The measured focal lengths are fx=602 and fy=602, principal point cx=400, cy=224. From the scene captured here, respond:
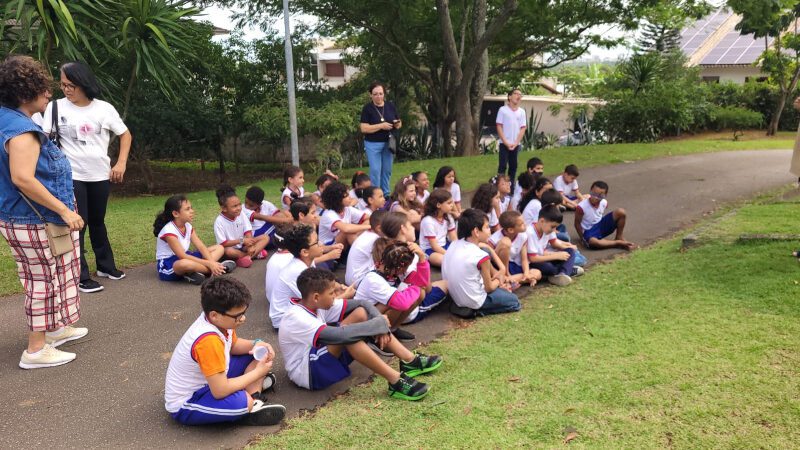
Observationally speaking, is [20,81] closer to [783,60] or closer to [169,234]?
[169,234]

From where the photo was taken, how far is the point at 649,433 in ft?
10.1

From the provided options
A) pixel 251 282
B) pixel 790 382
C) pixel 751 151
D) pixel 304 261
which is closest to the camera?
pixel 790 382

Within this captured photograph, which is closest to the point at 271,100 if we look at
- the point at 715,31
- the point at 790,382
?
the point at 790,382

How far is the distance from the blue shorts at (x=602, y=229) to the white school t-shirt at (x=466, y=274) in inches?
109

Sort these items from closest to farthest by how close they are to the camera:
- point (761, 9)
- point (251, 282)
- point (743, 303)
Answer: point (743, 303) < point (251, 282) < point (761, 9)

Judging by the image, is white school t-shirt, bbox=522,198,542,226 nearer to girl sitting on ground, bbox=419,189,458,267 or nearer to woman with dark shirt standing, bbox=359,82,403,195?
girl sitting on ground, bbox=419,189,458,267

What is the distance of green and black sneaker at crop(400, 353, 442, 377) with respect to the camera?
397cm

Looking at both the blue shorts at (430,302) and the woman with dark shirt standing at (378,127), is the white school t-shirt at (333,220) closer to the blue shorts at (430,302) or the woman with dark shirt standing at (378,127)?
the blue shorts at (430,302)

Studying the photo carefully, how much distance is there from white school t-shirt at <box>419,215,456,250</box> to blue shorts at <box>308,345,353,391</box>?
8.08 feet

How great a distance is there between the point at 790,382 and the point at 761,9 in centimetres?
879

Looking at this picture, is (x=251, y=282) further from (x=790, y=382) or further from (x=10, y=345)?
(x=790, y=382)

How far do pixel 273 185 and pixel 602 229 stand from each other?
285 inches

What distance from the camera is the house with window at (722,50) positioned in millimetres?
27688

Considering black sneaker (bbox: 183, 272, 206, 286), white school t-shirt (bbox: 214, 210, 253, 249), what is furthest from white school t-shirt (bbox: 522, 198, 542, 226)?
black sneaker (bbox: 183, 272, 206, 286)
